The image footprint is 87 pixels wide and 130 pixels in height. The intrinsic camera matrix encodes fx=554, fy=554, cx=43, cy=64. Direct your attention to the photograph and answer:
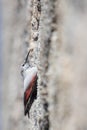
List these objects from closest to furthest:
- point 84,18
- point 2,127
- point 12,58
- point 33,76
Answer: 1. point 84,18
2. point 33,76
3. point 12,58
4. point 2,127

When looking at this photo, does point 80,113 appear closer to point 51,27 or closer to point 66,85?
point 66,85

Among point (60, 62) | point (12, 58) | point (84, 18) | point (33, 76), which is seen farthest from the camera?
point (12, 58)

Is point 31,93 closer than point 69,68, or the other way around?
point 69,68

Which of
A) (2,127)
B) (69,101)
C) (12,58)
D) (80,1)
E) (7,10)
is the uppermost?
(80,1)

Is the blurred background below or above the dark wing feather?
above

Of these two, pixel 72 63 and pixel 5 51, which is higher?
pixel 72 63

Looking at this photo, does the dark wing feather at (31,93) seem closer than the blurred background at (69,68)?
No

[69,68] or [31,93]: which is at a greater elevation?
[69,68]

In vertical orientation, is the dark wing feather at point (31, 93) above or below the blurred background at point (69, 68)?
below

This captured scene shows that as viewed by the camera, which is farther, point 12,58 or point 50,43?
point 12,58

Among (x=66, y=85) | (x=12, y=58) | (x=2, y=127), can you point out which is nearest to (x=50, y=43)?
(x=66, y=85)

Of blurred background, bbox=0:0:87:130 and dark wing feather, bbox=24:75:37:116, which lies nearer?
blurred background, bbox=0:0:87:130
